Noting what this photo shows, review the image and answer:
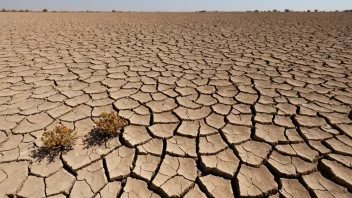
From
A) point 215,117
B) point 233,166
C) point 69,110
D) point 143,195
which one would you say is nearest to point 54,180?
point 143,195

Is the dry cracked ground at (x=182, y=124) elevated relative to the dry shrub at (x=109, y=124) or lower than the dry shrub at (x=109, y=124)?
lower

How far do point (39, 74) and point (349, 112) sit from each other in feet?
13.0

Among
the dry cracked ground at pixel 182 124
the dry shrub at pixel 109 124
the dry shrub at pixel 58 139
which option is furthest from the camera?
the dry shrub at pixel 109 124

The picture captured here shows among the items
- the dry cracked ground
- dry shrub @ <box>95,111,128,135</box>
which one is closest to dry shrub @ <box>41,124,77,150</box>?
the dry cracked ground

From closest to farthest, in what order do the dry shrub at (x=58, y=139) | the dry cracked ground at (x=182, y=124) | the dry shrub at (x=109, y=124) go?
the dry cracked ground at (x=182, y=124), the dry shrub at (x=58, y=139), the dry shrub at (x=109, y=124)

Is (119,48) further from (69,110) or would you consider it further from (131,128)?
(131,128)

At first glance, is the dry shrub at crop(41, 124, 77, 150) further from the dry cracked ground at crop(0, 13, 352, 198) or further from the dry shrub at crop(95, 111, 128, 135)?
the dry shrub at crop(95, 111, 128, 135)

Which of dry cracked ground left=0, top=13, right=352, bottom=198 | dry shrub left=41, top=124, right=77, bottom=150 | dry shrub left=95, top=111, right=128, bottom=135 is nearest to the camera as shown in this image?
dry cracked ground left=0, top=13, right=352, bottom=198

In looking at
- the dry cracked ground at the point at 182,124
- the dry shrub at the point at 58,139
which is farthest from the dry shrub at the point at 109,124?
the dry shrub at the point at 58,139

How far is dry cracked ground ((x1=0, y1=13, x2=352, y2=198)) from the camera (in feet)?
5.27

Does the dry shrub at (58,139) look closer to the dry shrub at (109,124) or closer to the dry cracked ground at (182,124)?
the dry cracked ground at (182,124)

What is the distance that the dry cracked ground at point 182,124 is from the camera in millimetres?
1607

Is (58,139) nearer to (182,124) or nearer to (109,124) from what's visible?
(109,124)

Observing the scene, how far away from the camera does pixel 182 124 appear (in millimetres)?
2258
